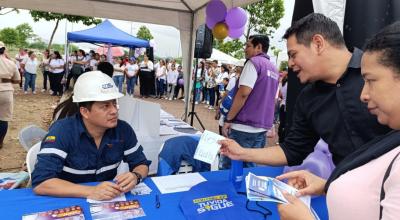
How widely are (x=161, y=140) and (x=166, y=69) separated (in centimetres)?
1077

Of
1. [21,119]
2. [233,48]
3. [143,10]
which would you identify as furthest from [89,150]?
[233,48]

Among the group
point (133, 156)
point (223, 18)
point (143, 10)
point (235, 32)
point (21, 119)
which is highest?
point (143, 10)

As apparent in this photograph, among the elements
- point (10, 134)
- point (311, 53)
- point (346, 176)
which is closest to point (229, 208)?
point (346, 176)

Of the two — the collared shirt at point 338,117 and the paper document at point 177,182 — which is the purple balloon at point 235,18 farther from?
the paper document at point 177,182

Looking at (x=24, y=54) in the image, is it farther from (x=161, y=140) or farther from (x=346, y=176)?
(x=346, y=176)

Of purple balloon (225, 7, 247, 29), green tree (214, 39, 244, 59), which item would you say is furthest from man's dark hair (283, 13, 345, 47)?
green tree (214, 39, 244, 59)

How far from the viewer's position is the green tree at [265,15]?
55.6 ft

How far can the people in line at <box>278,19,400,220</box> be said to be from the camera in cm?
74

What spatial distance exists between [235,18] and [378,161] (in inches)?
157

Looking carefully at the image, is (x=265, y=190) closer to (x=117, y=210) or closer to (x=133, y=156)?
(x=117, y=210)

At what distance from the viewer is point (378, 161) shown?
2.81 feet

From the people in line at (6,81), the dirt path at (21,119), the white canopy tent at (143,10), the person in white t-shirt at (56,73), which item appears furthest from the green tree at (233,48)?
the people in line at (6,81)

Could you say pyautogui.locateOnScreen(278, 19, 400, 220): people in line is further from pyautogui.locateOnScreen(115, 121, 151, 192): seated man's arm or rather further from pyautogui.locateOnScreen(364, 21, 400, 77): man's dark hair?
pyautogui.locateOnScreen(115, 121, 151, 192): seated man's arm

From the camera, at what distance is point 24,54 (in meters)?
12.1
